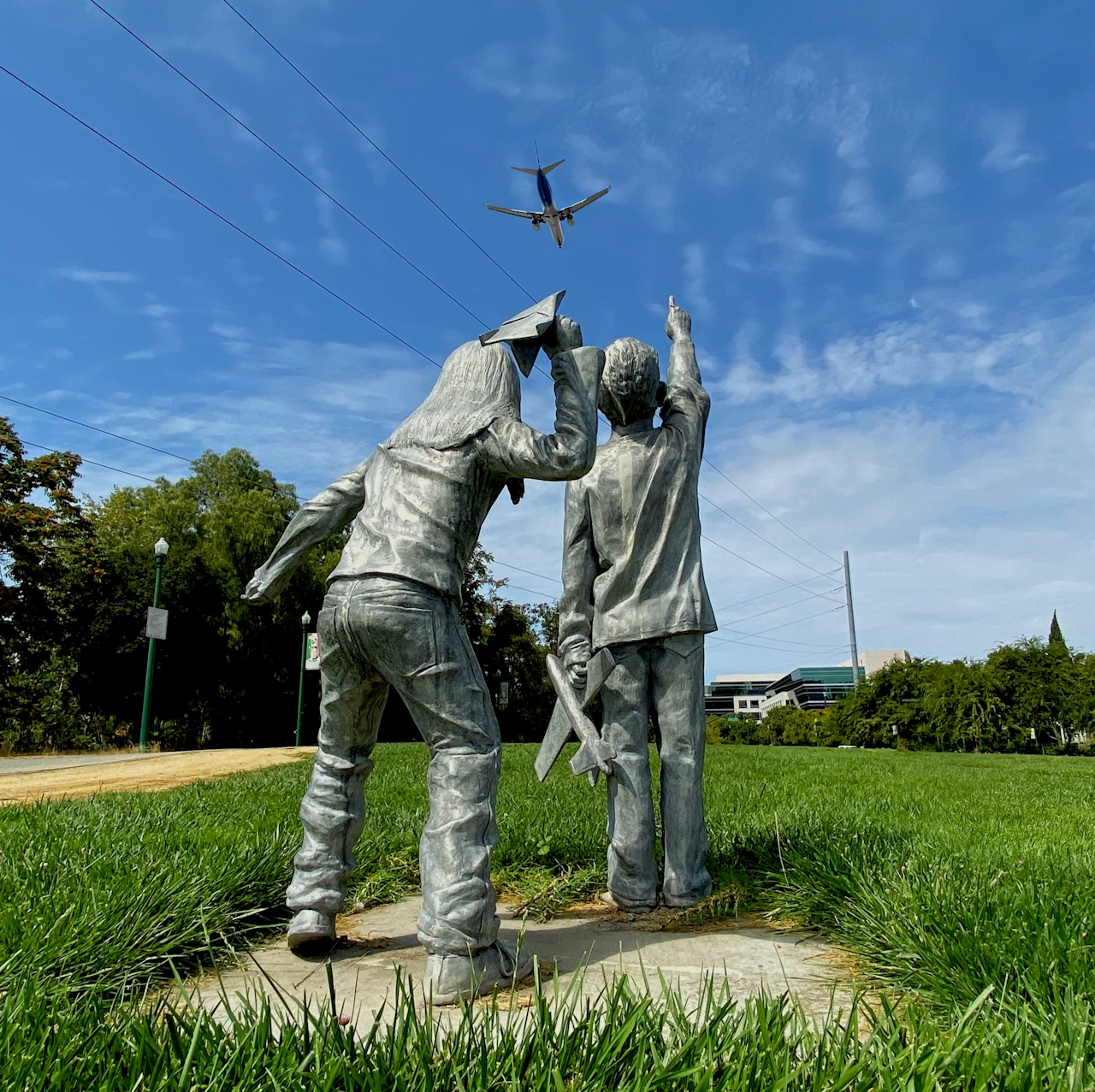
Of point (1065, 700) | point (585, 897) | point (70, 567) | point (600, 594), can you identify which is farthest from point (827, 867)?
point (1065, 700)

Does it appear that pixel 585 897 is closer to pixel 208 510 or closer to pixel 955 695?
pixel 208 510

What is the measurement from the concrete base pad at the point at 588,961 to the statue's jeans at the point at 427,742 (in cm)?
22

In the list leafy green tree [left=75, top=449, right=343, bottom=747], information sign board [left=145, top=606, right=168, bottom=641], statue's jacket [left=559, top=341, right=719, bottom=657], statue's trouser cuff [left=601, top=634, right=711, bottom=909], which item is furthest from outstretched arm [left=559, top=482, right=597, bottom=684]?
leafy green tree [left=75, top=449, right=343, bottom=747]

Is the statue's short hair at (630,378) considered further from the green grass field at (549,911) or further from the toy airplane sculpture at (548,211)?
the toy airplane sculpture at (548,211)

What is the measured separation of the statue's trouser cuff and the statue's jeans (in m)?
1.14

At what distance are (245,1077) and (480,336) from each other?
2476mm

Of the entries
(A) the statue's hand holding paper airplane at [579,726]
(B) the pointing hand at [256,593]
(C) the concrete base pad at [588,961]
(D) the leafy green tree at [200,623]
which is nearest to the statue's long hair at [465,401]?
(B) the pointing hand at [256,593]

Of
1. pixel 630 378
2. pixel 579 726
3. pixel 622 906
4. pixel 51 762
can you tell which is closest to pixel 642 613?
pixel 579 726

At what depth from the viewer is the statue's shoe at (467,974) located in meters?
2.68

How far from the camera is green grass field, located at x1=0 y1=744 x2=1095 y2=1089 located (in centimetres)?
180

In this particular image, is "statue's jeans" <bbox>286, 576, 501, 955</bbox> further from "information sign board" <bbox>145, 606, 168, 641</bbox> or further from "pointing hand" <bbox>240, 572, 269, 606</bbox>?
"information sign board" <bbox>145, 606, 168, 641</bbox>

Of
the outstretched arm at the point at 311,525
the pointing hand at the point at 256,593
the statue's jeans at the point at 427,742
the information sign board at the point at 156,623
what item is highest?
the information sign board at the point at 156,623

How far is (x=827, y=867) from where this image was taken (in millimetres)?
3818

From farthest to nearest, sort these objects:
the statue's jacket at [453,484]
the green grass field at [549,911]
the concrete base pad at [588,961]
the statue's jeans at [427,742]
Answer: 1. the statue's jacket at [453,484]
2. the statue's jeans at [427,742]
3. the concrete base pad at [588,961]
4. the green grass field at [549,911]
